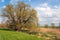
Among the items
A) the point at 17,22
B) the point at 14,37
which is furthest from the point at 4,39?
the point at 17,22

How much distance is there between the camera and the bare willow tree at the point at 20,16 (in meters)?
17.4

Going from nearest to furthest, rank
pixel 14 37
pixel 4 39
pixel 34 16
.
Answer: pixel 4 39 → pixel 14 37 → pixel 34 16

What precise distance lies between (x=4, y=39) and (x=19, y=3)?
6.70 m

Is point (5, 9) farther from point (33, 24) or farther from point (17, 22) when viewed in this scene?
point (33, 24)

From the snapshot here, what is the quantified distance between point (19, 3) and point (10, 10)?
1.18 m

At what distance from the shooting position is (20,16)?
17422 mm

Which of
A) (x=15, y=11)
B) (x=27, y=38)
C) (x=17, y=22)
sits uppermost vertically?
(x=15, y=11)

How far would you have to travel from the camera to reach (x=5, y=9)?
17.8 m

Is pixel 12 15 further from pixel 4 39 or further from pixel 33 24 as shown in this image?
pixel 4 39

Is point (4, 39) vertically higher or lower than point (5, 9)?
lower

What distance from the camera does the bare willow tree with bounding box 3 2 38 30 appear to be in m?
17.4

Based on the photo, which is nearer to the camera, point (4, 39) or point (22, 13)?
point (4, 39)

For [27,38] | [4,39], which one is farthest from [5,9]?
[4,39]

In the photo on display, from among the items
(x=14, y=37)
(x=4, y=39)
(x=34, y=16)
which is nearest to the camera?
(x=4, y=39)
